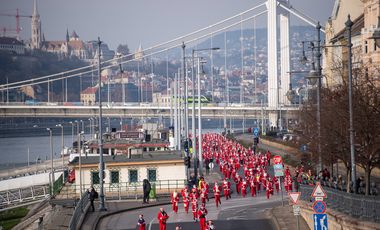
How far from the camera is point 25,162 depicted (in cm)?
7600

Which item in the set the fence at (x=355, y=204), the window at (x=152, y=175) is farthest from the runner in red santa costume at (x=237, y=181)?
the fence at (x=355, y=204)

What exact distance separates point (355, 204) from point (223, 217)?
26.7ft

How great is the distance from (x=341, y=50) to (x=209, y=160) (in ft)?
70.2

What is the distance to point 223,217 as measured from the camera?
19812mm

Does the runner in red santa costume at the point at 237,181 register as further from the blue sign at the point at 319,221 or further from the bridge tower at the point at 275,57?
the bridge tower at the point at 275,57

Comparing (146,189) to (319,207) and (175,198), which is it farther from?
(319,207)

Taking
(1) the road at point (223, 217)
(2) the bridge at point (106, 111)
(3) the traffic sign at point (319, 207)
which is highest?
(2) the bridge at point (106, 111)

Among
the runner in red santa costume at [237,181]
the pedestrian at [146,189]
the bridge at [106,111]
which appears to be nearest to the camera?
the pedestrian at [146,189]

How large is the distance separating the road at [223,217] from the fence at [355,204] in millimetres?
3313

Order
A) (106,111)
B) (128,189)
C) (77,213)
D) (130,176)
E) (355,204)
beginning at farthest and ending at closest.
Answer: (106,111), (130,176), (128,189), (77,213), (355,204)

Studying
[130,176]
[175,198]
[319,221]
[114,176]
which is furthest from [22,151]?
[319,221]

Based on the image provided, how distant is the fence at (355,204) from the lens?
11.4m

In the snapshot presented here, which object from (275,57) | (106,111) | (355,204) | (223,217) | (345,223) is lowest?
(223,217)

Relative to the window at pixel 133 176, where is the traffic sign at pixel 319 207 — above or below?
above
